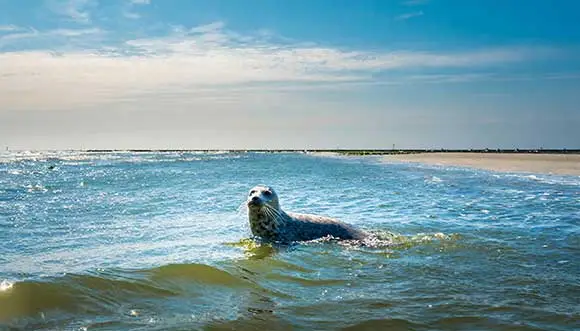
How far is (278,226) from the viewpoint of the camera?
12.2 metres

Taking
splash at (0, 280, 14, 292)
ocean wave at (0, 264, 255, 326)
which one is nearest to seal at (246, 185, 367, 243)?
ocean wave at (0, 264, 255, 326)

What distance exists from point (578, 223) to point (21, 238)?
1362cm

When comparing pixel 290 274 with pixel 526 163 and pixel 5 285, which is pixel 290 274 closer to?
pixel 5 285

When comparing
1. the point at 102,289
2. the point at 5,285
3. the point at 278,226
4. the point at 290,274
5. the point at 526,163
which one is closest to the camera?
the point at 5,285

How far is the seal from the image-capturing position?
12062 mm

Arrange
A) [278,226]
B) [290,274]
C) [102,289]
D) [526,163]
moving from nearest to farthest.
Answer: [102,289], [290,274], [278,226], [526,163]

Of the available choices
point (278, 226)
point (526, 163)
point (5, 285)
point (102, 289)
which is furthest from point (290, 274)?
point (526, 163)

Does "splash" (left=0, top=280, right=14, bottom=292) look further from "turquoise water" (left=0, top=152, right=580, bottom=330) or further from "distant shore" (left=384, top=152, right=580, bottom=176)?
"distant shore" (left=384, top=152, right=580, bottom=176)

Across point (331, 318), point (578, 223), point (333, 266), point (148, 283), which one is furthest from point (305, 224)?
point (578, 223)

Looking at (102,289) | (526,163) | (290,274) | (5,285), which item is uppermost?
(526,163)

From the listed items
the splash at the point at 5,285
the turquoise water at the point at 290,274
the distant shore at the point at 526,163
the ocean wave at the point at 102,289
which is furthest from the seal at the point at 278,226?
the distant shore at the point at 526,163

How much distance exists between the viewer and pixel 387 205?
65.6ft

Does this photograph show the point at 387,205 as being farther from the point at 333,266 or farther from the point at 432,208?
the point at 333,266

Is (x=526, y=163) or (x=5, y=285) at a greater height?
(x=526, y=163)
